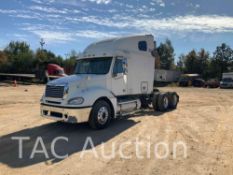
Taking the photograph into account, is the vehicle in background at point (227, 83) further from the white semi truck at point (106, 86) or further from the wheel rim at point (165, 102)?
the white semi truck at point (106, 86)

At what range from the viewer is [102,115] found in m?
9.65

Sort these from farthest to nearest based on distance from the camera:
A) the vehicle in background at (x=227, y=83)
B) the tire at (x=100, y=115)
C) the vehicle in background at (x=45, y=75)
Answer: the vehicle in background at (x=227, y=83)
the vehicle in background at (x=45, y=75)
the tire at (x=100, y=115)

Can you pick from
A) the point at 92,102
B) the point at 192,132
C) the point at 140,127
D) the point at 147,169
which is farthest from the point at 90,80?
the point at 147,169

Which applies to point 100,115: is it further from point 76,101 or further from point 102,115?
point 76,101

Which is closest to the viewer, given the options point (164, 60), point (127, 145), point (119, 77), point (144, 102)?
point (127, 145)

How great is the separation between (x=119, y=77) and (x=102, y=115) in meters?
1.89

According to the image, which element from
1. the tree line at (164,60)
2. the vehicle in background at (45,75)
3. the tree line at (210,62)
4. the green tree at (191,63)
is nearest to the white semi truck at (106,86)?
the vehicle in background at (45,75)

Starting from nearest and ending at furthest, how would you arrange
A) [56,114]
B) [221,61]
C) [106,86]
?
[56,114] → [106,86] → [221,61]

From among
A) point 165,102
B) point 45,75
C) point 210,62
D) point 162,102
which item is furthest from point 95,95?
point 210,62

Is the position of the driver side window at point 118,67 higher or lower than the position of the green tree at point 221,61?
lower

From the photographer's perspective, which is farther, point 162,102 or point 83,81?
point 162,102

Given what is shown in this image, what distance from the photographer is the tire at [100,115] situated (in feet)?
30.6

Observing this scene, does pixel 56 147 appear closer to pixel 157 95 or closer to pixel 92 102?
pixel 92 102

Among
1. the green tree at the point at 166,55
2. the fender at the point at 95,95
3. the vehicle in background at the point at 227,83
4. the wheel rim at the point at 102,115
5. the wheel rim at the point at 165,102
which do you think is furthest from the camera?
the green tree at the point at 166,55
